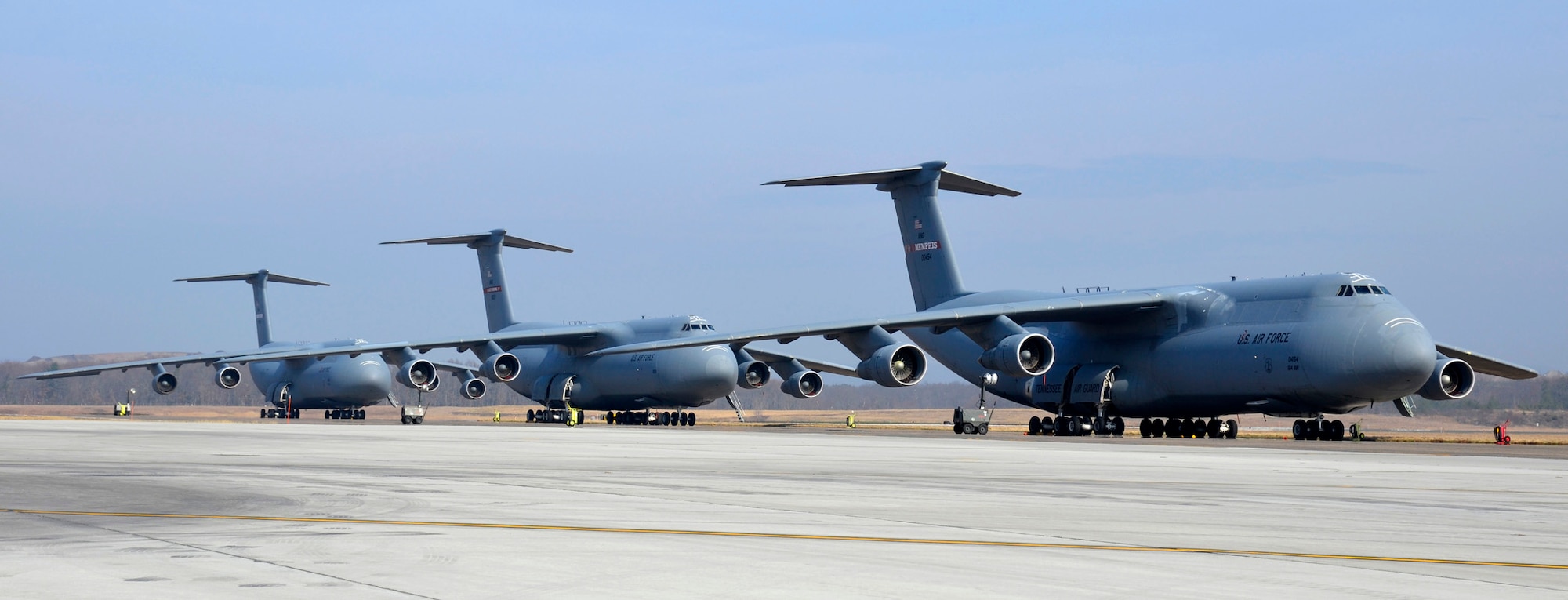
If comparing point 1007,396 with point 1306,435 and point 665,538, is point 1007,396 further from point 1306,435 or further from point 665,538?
point 665,538

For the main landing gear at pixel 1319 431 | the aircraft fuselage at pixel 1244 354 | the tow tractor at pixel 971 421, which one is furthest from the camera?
the tow tractor at pixel 971 421

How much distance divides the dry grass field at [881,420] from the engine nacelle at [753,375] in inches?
74.0

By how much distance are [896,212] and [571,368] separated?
16506mm

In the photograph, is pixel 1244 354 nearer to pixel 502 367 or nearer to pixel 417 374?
pixel 502 367

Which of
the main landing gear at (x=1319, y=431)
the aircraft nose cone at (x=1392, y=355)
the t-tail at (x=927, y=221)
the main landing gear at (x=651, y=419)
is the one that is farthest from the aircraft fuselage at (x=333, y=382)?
the aircraft nose cone at (x=1392, y=355)

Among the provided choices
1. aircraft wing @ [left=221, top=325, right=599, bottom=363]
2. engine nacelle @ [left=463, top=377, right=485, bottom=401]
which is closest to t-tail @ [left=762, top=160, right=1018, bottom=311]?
aircraft wing @ [left=221, top=325, right=599, bottom=363]

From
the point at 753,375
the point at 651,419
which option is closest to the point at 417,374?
the point at 651,419

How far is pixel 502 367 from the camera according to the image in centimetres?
5119

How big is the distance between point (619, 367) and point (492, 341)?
4.65 metres

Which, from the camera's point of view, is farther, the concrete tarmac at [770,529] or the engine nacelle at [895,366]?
the engine nacelle at [895,366]

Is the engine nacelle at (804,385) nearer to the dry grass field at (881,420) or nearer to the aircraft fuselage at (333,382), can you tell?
the dry grass field at (881,420)

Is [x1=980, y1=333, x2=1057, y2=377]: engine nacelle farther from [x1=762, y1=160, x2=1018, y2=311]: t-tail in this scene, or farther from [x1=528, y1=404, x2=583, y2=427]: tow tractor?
[x1=528, y1=404, x2=583, y2=427]: tow tractor

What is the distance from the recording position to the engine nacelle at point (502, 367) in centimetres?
5109

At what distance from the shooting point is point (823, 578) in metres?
7.44
